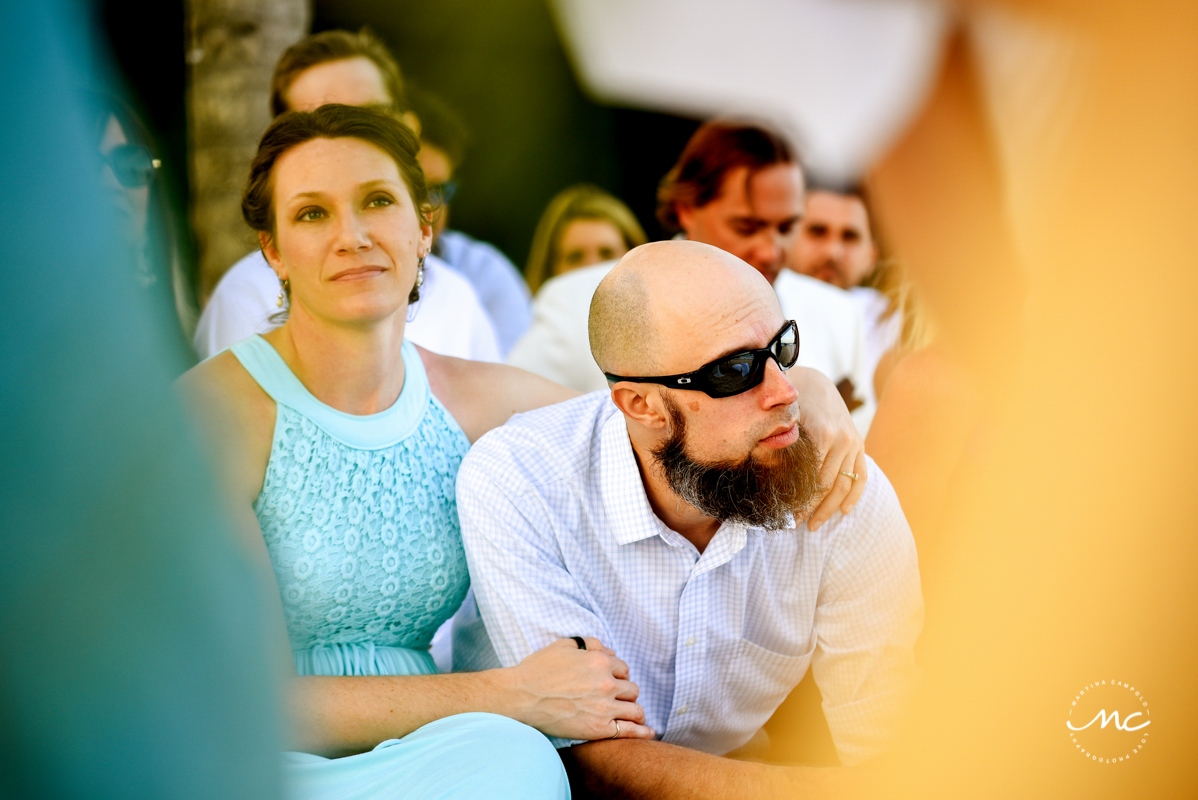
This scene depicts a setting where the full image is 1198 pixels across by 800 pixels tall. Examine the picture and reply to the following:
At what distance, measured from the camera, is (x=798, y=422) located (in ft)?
6.08

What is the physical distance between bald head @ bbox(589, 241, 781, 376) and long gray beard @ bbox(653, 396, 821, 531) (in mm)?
107

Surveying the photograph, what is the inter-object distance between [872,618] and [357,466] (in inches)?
44.3

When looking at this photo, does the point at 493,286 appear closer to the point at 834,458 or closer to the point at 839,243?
the point at 839,243

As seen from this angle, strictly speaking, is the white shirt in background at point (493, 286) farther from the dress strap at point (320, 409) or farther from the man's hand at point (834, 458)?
the man's hand at point (834, 458)

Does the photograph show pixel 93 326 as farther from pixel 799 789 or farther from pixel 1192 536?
pixel 799 789

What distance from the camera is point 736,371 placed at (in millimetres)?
1771

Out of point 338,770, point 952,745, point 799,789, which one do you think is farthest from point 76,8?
point 799,789

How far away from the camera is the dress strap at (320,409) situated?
1942 millimetres

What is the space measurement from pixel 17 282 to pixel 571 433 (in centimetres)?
162

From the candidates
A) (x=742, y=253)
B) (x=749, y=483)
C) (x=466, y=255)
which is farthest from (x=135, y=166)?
(x=466, y=255)

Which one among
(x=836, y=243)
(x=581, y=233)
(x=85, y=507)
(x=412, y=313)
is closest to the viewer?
(x=85, y=507)

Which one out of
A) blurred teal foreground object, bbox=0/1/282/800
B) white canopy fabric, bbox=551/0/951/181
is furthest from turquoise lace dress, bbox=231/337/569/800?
blurred teal foreground object, bbox=0/1/282/800

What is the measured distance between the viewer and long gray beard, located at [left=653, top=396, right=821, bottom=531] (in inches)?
70.6

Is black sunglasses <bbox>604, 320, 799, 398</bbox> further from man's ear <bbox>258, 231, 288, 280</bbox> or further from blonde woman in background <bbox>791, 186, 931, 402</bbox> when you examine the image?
blonde woman in background <bbox>791, 186, 931, 402</bbox>
